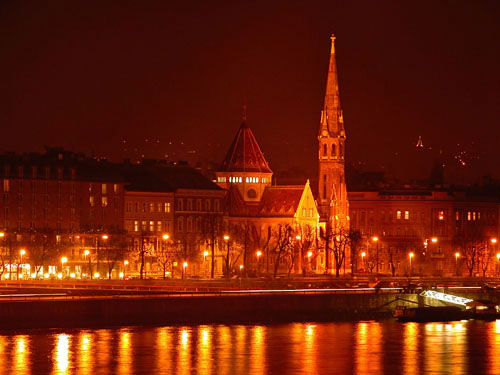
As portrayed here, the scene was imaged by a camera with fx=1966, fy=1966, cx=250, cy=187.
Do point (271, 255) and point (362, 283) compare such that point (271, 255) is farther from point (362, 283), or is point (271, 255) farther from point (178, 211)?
point (362, 283)

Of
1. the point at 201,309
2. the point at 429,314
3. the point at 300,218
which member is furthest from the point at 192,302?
the point at 300,218

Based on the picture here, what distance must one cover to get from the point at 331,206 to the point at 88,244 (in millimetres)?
31857

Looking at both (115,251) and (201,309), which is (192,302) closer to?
(201,309)

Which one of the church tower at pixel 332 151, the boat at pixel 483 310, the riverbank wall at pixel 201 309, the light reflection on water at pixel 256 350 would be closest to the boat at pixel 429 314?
the boat at pixel 483 310

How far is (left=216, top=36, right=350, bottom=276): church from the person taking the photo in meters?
185

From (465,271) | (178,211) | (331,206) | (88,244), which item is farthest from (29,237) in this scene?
(465,271)

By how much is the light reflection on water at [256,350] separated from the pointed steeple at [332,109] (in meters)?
66.4

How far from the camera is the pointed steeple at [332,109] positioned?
197m

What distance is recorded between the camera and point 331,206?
639 feet

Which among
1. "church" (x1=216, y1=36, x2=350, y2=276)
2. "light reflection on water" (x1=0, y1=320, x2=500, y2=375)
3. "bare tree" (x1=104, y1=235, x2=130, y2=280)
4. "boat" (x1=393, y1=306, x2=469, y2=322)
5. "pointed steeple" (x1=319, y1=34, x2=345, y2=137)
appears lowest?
"light reflection on water" (x1=0, y1=320, x2=500, y2=375)

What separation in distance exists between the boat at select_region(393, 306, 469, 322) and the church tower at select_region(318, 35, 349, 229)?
179 ft

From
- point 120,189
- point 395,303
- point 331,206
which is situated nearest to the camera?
point 395,303

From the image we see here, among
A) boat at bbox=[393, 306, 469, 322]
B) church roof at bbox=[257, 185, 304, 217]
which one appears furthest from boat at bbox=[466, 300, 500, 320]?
church roof at bbox=[257, 185, 304, 217]

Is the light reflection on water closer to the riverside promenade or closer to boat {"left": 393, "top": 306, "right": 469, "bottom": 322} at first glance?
the riverside promenade
